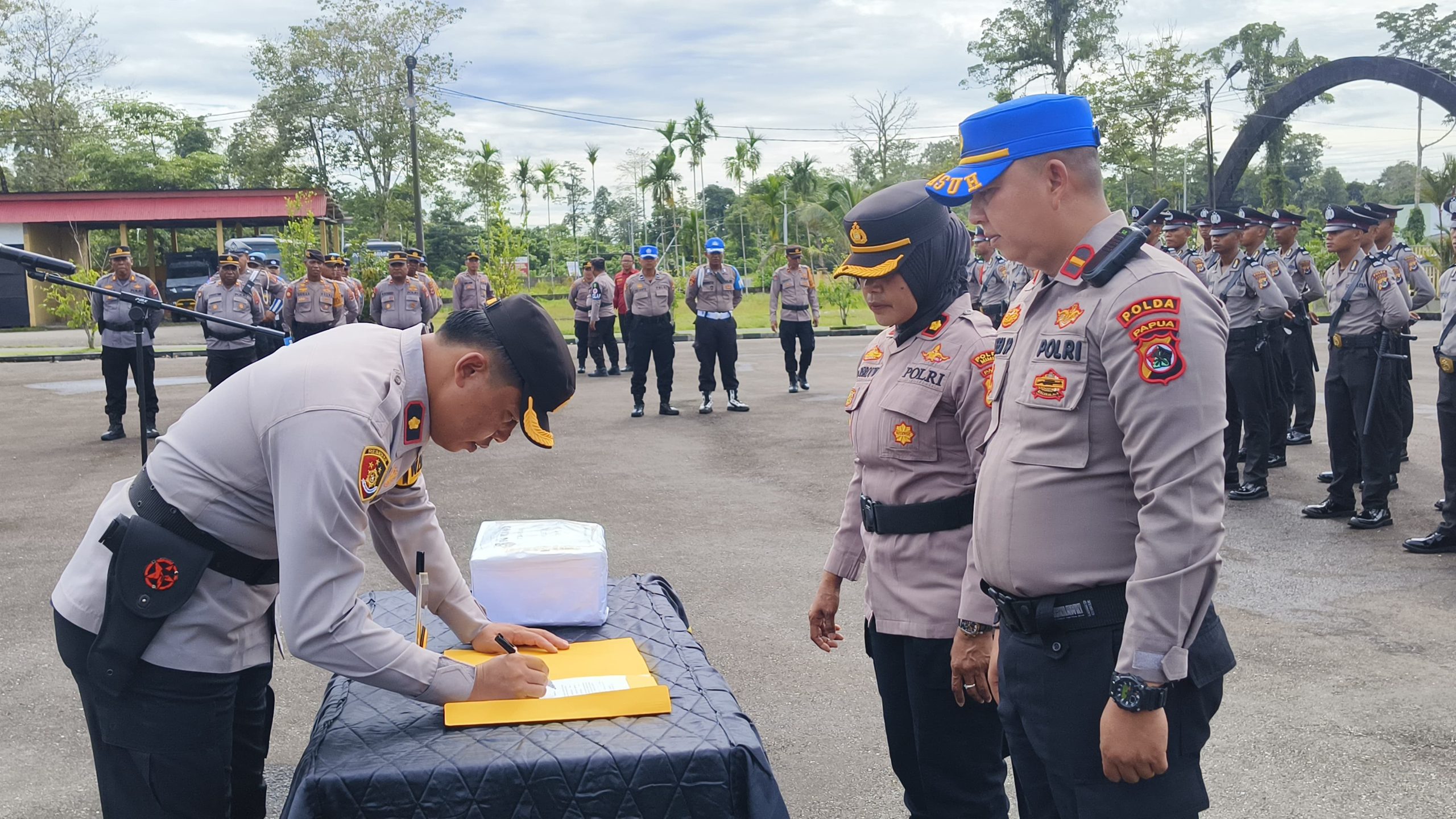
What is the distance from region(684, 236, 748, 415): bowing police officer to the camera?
1195cm

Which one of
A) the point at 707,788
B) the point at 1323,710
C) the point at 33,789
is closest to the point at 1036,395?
the point at 707,788

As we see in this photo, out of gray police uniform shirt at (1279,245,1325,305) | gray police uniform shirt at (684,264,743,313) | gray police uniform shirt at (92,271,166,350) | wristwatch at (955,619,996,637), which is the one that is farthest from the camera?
gray police uniform shirt at (684,264,743,313)

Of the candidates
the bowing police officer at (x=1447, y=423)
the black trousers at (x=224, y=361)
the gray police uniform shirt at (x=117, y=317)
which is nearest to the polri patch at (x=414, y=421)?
the bowing police officer at (x=1447, y=423)

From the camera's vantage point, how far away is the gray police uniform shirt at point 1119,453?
168 cm

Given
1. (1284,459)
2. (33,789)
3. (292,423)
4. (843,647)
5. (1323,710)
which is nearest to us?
(292,423)

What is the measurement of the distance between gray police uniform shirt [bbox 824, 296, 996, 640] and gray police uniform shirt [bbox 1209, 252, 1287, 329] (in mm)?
6429

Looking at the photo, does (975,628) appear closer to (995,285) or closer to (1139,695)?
(1139,695)

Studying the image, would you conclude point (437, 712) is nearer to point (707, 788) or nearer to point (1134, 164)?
point (707, 788)

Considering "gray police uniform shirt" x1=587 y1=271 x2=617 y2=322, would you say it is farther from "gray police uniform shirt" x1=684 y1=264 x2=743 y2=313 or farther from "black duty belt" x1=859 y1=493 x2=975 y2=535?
"black duty belt" x1=859 y1=493 x2=975 y2=535

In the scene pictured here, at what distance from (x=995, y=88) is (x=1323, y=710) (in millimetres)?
44204

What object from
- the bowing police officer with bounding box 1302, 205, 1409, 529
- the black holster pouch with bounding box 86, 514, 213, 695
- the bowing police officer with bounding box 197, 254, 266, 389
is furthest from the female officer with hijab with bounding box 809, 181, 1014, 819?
the bowing police officer with bounding box 197, 254, 266, 389

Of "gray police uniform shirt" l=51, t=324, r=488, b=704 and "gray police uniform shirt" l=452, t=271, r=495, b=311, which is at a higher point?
"gray police uniform shirt" l=452, t=271, r=495, b=311

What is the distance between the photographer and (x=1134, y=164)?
38.6 metres

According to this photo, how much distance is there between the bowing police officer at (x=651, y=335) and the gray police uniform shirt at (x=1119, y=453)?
9953 mm
